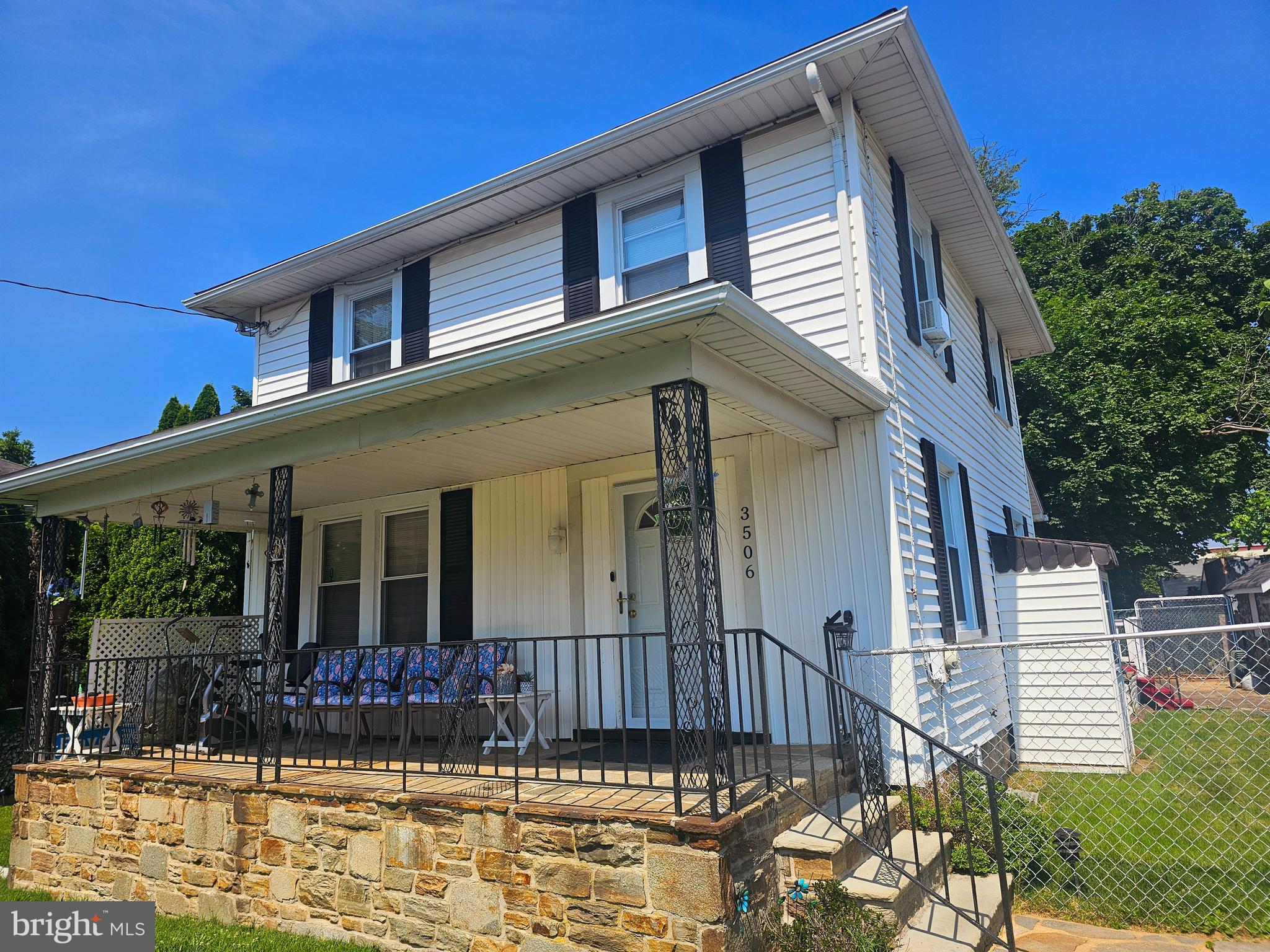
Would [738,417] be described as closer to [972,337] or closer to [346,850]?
[346,850]

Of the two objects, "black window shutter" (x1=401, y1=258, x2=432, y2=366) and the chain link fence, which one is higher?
"black window shutter" (x1=401, y1=258, x2=432, y2=366)

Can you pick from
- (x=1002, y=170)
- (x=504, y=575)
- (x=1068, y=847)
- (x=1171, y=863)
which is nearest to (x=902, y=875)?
(x=1068, y=847)

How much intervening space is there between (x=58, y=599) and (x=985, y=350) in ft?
37.3

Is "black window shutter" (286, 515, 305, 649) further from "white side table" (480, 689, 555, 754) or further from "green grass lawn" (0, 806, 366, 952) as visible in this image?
"green grass lawn" (0, 806, 366, 952)

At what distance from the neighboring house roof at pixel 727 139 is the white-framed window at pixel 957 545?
2831 millimetres

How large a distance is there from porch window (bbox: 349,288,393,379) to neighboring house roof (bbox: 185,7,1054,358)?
12.8 inches

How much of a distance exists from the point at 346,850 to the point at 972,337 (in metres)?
9.44

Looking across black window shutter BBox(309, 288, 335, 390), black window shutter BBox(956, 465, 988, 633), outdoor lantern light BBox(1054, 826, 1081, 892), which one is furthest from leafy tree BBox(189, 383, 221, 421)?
outdoor lantern light BBox(1054, 826, 1081, 892)

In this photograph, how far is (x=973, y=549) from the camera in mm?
8609

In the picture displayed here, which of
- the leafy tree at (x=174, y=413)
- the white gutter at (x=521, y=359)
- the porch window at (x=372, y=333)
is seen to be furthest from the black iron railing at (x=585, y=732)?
the leafy tree at (x=174, y=413)

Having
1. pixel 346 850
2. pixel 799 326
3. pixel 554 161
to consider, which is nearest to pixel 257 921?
pixel 346 850

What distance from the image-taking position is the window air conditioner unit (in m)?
7.84

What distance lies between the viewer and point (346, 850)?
16.6 feet

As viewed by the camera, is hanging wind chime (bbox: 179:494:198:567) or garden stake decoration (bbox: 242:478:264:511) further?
hanging wind chime (bbox: 179:494:198:567)
